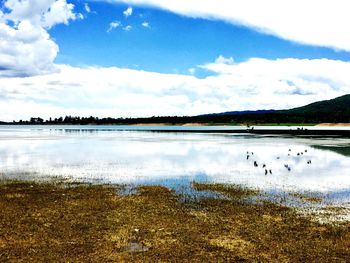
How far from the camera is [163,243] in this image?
18.6 meters

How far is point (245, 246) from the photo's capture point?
60.0 ft

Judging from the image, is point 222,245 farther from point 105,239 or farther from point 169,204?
point 169,204

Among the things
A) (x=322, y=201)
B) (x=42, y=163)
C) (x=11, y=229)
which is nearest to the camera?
(x=11, y=229)

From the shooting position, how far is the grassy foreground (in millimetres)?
17172

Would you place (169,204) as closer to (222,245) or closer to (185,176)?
(222,245)

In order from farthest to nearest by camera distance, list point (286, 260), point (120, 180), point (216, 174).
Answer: point (216, 174) → point (120, 180) → point (286, 260)

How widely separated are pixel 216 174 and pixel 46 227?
2451 centimetres

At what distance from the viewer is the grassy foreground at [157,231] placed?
56.3 ft

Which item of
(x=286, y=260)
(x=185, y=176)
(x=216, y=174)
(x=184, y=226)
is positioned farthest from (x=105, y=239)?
(x=216, y=174)

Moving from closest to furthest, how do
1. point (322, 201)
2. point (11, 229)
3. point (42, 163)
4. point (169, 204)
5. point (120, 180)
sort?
point (11, 229) → point (169, 204) → point (322, 201) → point (120, 180) → point (42, 163)

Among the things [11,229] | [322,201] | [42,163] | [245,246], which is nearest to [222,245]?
[245,246]

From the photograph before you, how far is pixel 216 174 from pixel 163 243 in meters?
24.7

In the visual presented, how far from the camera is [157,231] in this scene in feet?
67.3

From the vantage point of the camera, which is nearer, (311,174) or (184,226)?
(184,226)
